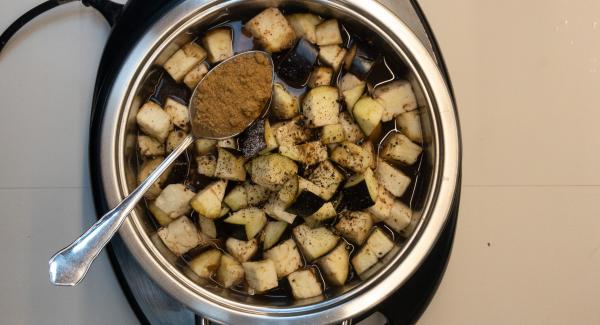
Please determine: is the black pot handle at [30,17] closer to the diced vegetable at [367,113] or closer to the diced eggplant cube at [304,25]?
the diced eggplant cube at [304,25]

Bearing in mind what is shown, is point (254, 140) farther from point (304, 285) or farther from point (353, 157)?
point (304, 285)

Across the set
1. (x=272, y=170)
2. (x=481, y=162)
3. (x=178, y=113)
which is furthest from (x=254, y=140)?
(x=481, y=162)

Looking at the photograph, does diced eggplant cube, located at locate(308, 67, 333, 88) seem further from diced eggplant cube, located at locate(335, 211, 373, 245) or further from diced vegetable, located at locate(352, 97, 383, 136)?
diced eggplant cube, located at locate(335, 211, 373, 245)

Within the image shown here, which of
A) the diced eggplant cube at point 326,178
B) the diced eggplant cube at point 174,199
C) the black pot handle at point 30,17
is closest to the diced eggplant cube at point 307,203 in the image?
the diced eggplant cube at point 326,178

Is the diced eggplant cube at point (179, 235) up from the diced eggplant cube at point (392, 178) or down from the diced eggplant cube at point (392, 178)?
down

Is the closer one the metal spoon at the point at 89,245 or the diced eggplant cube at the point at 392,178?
the metal spoon at the point at 89,245

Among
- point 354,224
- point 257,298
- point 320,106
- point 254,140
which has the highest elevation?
point 320,106

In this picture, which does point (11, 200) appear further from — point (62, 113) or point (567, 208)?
point (567, 208)
